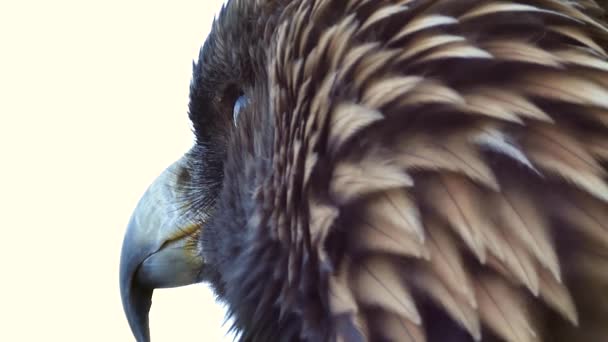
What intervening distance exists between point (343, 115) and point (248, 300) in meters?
0.29

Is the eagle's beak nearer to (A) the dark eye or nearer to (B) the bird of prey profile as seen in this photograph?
(A) the dark eye

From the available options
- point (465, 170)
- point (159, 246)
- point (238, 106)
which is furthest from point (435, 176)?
point (159, 246)

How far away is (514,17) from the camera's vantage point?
0.98 meters

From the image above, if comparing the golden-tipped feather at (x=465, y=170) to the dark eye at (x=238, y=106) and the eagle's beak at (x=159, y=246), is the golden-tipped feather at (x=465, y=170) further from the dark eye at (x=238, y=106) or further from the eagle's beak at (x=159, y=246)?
the eagle's beak at (x=159, y=246)

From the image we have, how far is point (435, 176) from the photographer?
0.95m

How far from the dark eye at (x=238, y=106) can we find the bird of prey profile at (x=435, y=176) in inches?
5.9

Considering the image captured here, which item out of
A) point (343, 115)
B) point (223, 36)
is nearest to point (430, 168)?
point (343, 115)

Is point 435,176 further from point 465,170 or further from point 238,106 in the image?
point 238,106

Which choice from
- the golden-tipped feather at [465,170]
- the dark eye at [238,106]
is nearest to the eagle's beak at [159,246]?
the dark eye at [238,106]

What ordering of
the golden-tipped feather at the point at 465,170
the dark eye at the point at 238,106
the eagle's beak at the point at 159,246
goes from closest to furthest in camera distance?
the golden-tipped feather at the point at 465,170 → the dark eye at the point at 238,106 → the eagle's beak at the point at 159,246

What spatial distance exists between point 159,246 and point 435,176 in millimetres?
598

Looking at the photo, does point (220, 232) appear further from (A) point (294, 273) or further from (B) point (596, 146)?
(B) point (596, 146)

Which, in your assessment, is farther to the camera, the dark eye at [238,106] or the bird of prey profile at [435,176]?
the dark eye at [238,106]

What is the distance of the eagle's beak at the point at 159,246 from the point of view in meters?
1.41
